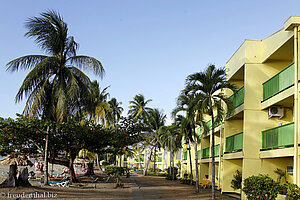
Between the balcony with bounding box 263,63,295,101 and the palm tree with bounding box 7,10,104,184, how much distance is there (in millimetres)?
9759

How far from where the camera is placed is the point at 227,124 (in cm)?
2139

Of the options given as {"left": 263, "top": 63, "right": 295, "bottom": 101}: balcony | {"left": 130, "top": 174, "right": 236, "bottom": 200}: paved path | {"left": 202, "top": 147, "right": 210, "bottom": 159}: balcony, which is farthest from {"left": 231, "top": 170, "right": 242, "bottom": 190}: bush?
{"left": 202, "top": 147, "right": 210, "bottom": 159}: balcony

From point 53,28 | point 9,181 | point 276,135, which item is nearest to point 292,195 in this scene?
point 276,135

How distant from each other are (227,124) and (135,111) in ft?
106

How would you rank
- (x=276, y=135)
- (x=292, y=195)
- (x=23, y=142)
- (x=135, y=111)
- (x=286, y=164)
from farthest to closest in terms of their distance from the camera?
(x=135, y=111)
(x=23, y=142)
(x=286, y=164)
(x=276, y=135)
(x=292, y=195)

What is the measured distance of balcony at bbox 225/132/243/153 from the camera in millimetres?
18458

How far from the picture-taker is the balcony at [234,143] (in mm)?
18458

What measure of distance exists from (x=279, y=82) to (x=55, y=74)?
13.2 metres

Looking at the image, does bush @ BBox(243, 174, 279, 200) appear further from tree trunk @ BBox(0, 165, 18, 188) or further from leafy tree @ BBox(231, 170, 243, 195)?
tree trunk @ BBox(0, 165, 18, 188)

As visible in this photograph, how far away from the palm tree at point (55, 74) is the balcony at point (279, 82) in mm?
9759

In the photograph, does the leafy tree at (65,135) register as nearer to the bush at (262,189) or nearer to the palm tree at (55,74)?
the palm tree at (55,74)

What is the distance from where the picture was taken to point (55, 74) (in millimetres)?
→ 21047

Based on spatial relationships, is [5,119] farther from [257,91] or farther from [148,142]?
[148,142]

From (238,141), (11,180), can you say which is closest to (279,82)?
(238,141)
